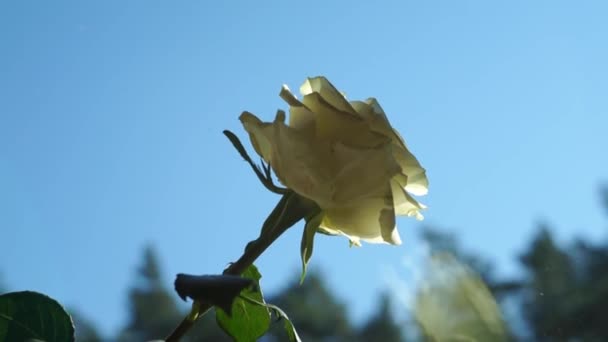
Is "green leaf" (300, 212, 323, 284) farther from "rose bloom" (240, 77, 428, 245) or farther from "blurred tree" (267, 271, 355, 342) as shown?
"blurred tree" (267, 271, 355, 342)

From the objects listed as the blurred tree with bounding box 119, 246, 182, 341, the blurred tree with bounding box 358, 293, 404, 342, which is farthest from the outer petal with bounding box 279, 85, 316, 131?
the blurred tree with bounding box 358, 293, 404, 342

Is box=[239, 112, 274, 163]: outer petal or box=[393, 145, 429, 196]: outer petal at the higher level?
box=[239, 112, 274, 163]: outer petal

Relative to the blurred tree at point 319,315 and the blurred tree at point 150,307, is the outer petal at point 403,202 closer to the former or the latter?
the blurred tree at point 150,307

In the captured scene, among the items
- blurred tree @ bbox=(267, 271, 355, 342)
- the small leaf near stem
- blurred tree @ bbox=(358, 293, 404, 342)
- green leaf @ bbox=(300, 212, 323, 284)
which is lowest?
blurred tree @ bbox=(358, 293, 404, 342)

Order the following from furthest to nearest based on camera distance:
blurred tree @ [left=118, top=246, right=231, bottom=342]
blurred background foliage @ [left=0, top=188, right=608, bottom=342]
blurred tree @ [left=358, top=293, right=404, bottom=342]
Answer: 1. blurred tree @ [left=358, top=293, right=404, bottom=342]
2. blurred tree @ [left=118, top=246, right=231, bottom=342]
3. blurred background foliage @ [left=0, top=188, right=608, bottom=342]

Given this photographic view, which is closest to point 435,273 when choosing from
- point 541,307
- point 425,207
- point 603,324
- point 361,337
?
point 425,207

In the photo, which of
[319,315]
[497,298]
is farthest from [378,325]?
[497,298]

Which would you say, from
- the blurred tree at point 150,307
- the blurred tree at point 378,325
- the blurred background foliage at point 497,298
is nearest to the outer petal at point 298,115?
the blurred background foliage at point 497,298

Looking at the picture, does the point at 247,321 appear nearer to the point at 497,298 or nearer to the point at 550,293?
the point at 497,298
